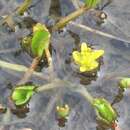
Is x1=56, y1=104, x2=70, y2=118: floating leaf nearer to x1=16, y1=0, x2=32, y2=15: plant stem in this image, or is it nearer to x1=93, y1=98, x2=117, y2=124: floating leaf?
x1=93, y1=98, x2=117, y2=124: floating leaf

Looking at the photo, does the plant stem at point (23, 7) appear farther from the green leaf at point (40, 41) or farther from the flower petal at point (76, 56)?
the flower petal at point (76, 56)

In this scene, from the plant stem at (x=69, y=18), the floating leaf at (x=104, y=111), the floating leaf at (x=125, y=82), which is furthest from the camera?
the plant stem at (x=69, y=18)

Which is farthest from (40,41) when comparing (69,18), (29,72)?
(69,18)

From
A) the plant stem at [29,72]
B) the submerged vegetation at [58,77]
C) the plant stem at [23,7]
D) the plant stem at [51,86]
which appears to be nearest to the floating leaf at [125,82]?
the submerged vegetation at [58,77]

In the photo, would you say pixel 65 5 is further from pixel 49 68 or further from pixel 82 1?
pixel 49 68

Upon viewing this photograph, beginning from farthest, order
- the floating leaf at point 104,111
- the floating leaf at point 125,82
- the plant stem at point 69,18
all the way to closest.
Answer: the plant stem at point 69,18
the floating leaf at point 125,82
the floating leaf at point 104,111

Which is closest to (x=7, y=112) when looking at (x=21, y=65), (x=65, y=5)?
(x=21, y=65)
